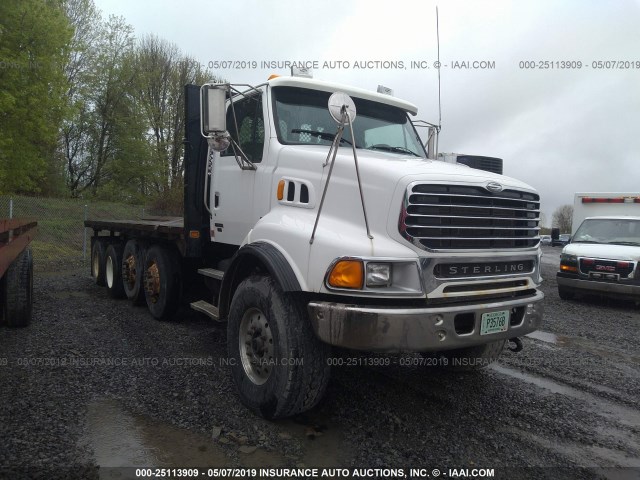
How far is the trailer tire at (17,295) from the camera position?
20.0 ft

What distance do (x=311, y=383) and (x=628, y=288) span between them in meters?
8.27

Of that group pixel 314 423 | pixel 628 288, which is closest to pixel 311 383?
pixel 314 423

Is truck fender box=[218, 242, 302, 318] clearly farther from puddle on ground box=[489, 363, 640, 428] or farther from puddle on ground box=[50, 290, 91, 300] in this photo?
puddle on ground box=[50, 290, 91, 300]

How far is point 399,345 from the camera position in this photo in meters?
3.17

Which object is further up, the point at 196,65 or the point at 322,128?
the point at 196,65

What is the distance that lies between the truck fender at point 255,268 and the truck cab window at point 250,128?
106 cm

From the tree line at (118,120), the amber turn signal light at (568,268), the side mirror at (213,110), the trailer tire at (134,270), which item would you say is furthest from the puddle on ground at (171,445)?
the tree line at (118,120)

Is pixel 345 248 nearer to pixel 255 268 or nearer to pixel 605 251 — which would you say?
pixel 255 268

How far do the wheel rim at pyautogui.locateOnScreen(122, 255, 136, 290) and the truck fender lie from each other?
12.8ft

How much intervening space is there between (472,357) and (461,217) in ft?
6.31

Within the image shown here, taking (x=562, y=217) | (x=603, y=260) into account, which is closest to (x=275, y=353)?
(x=603, y=260)

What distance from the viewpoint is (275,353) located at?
11.8 feet

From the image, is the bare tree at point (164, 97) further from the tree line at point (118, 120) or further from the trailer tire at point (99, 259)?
the trailer tire at point (99, 259)

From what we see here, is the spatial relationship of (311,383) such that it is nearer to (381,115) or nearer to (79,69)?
(381,115)
